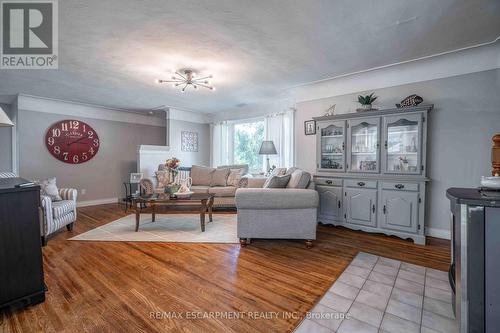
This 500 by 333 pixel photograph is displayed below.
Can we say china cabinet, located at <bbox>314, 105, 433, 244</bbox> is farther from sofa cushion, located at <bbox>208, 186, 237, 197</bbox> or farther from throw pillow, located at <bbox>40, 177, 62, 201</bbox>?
throw pillow, located at <bbox>40, 177, 62, 201</bbox>

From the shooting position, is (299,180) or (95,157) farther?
(95,157)

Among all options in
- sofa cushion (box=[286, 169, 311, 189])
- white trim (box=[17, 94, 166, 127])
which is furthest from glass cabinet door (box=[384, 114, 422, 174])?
white trim (box=[17, 94, 166, 127])

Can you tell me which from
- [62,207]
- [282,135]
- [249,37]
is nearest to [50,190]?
[62,207]

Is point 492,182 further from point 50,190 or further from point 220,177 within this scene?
point 50,190

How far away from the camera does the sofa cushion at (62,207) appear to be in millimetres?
3177

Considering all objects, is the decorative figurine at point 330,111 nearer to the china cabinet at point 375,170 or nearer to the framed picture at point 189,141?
the china cabinet at point 375,170

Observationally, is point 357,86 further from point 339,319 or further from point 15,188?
point 15,188

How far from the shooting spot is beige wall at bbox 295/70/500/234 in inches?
112

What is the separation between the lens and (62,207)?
10.9ft

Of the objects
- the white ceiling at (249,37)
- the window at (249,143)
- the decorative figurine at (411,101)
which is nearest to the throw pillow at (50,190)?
the white ceiling at (249,37)

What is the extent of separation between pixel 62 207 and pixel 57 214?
0.13 metres

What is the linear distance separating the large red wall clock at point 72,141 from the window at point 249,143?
3.44m

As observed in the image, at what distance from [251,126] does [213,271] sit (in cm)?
426

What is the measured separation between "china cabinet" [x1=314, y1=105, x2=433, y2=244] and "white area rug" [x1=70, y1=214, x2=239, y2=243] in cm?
170
